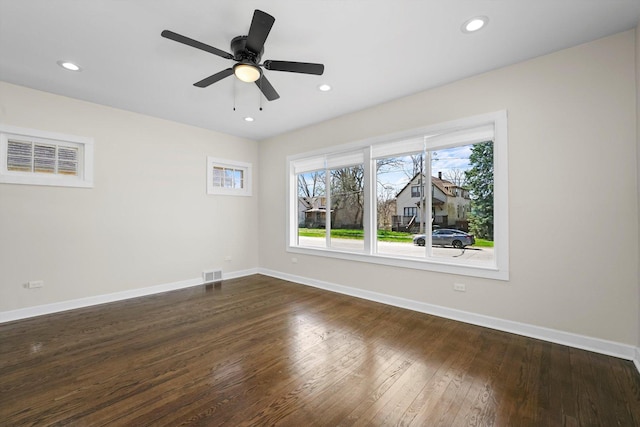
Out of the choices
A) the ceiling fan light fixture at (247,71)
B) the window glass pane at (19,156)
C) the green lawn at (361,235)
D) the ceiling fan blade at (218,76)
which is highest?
the ceiling fan blade at (218,76)

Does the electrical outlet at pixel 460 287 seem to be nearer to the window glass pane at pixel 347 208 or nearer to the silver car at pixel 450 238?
the silver car at pixel 450 238

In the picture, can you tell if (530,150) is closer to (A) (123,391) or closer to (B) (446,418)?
(B) (446,418)

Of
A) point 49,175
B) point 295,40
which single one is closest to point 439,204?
point 295,40

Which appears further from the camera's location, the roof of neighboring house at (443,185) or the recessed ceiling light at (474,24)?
the roof of neighboring house at (443,185)

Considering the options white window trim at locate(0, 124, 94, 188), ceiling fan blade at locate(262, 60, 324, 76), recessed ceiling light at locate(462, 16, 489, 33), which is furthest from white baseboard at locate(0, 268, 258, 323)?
recessed ceiling light at locate(462, 16, 489, 33)

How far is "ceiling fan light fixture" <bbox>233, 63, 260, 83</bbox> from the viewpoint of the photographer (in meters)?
2.37

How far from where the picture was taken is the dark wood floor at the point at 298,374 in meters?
1.76

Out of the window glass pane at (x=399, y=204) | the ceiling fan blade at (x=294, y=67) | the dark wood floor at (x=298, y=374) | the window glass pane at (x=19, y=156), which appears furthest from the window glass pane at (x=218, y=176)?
the ceiling fan blade at (x=294, y=67)

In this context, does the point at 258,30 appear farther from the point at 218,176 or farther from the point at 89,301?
the point at 89,301

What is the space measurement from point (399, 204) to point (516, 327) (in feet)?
6.72

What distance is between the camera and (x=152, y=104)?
13.2ft

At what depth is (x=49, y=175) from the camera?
12.0 feet

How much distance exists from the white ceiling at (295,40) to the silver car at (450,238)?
6.38ft

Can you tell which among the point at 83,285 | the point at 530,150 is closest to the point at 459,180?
the point at 530,150
